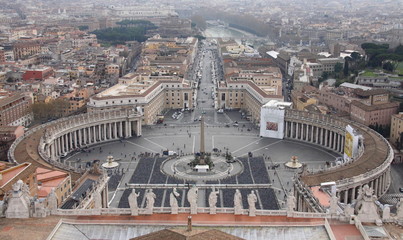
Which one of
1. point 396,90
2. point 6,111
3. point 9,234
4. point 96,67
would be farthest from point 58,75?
point 9,234

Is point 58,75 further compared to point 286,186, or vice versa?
point 58,75

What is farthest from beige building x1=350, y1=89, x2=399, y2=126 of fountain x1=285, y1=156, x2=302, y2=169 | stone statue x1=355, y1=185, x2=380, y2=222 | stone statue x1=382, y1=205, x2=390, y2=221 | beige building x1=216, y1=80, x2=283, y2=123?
stone statue x1=355, y1=185, x2=380, y2=222

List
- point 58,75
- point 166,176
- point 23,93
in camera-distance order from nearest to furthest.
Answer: point 166,176 < point 23,93 < point 58,75

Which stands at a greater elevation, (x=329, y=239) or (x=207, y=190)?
(x=329, y=239)

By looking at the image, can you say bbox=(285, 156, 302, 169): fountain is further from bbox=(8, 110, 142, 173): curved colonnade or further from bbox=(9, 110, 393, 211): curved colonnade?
bbox=(8, 110, 142, 173): curved colonnade

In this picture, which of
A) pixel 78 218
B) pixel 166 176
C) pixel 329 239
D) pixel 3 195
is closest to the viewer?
pixel 329 239

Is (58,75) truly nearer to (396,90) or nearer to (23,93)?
(23,93)

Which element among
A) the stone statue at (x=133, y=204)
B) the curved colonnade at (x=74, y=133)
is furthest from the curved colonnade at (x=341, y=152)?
the curved colonnade at (x=74, y=133)
